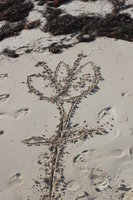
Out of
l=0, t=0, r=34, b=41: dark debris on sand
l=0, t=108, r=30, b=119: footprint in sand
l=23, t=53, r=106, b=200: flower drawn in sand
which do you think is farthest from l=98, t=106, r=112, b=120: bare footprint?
l=0, t=0, r=34, b=41: dark debris on sand

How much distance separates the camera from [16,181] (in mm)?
4875

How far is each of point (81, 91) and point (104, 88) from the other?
328 millimetres

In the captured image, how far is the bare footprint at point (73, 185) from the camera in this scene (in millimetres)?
4629

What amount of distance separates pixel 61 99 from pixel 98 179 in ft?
4.96

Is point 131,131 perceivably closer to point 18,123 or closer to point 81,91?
point 81,91

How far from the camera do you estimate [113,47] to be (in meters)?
6.46

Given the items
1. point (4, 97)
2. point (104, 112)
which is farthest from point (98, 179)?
point (4, 97)

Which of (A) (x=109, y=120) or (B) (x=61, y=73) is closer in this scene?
(A) (x=109, y=120)

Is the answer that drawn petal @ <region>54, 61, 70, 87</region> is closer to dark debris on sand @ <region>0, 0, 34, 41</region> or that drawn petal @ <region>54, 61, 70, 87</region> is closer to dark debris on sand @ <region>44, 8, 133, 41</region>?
dark debris on sand @ <region>44, 8, 133, 41</region>

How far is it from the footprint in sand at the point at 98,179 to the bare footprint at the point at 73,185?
0.16 metres

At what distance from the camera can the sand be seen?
471 cm

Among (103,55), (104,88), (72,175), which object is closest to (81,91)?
(104,88)

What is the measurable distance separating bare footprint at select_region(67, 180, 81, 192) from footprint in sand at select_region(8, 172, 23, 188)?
58cm

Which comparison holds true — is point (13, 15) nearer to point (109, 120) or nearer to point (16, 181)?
point (109, 120)
